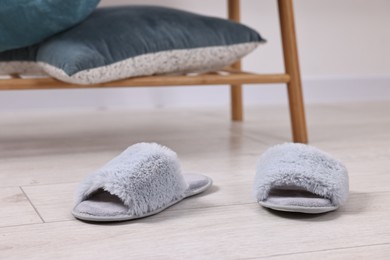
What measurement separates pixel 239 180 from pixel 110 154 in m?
0.38

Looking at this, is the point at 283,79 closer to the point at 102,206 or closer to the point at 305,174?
the point at 305,174

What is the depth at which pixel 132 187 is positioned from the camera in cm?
94

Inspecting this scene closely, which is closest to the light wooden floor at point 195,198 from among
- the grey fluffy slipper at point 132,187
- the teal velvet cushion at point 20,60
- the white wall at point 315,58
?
the grey fluffy slipper at point 132,187

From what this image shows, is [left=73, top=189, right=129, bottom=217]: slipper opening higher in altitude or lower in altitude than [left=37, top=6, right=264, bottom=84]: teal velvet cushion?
lower

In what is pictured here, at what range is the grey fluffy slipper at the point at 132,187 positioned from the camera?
0.93 meters

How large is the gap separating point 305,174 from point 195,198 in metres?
0.20

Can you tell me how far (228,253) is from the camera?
819 millimetres

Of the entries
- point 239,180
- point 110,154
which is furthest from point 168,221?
point 110,154

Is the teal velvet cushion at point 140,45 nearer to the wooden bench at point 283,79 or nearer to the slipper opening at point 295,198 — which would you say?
the wooden bench at point 283,79

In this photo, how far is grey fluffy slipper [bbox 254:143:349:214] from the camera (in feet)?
3.17

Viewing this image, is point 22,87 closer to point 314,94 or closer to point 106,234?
point 106,234

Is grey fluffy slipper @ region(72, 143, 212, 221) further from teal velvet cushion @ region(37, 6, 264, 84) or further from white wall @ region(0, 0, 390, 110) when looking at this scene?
white wall @ region(0, 0, 390, 110)

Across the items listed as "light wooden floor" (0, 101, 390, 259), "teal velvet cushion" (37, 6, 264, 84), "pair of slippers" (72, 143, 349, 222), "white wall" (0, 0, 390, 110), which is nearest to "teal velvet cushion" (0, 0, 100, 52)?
"teal velvet cushion" (37, 6, 264, 84)

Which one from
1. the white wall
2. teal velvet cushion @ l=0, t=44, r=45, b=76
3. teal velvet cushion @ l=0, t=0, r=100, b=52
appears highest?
teal velvet cushion @ l=0, t=0, r=100, b=52
